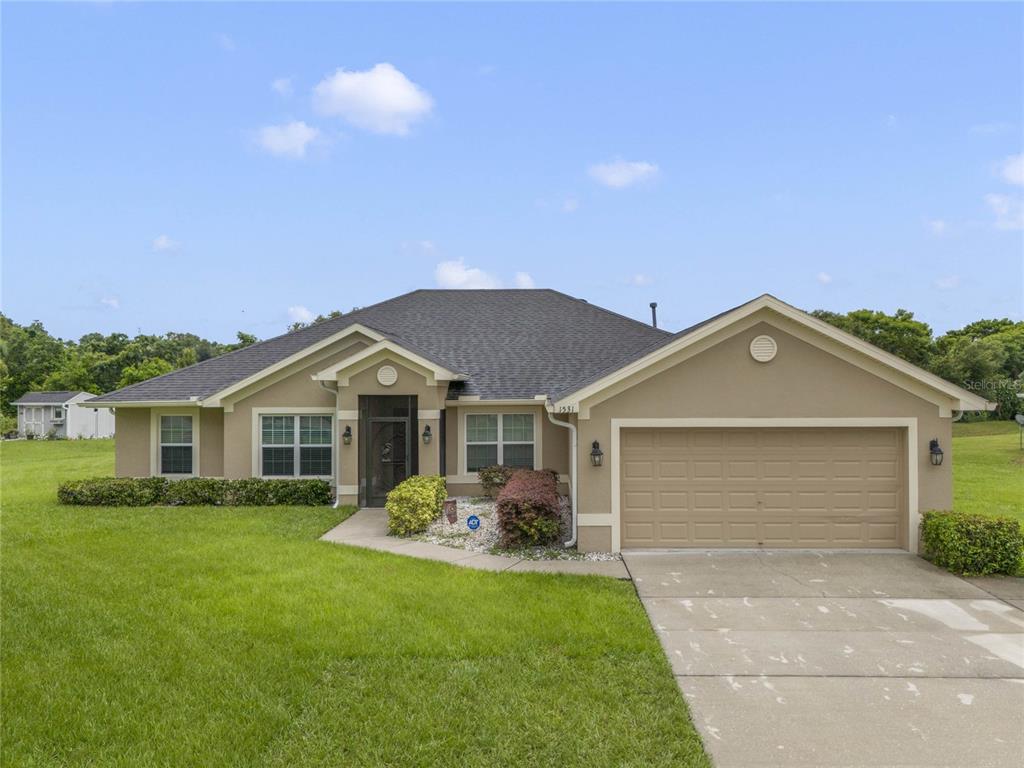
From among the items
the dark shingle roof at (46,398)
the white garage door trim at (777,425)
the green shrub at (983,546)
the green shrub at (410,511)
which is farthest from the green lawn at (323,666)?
the dark shingle roof at (46,398)

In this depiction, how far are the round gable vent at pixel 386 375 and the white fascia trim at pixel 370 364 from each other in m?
0.33

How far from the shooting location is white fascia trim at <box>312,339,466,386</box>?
1370 cm

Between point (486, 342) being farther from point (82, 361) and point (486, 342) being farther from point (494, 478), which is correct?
point (82, 361)

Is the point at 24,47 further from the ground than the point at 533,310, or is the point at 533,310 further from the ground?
the point at 24,47

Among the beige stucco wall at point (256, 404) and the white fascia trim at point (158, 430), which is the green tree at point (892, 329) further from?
the white fascia trim at point (158, 430)

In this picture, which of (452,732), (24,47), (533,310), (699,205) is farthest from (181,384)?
(699,205)

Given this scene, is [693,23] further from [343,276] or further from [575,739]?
[343,276]

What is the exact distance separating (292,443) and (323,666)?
427 inches

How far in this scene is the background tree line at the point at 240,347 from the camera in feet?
153

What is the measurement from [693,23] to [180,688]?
17.3 m

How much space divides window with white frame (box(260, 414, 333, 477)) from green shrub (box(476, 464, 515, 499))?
4.34 metres

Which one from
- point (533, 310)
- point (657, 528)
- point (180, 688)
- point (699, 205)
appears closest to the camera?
point (180, 688)

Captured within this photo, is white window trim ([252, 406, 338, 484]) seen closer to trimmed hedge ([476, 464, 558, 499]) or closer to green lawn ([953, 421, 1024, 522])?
trimmed hedge ([476, 464, 558, 499])

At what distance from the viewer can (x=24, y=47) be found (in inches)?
484
